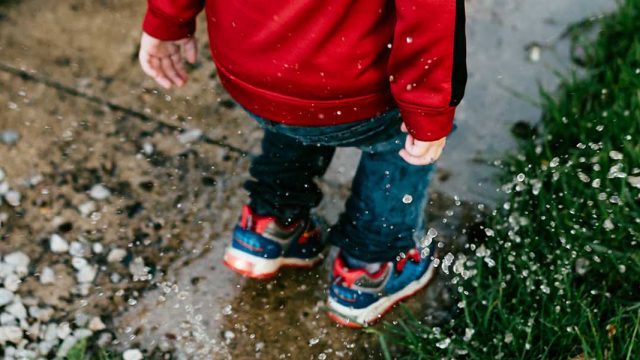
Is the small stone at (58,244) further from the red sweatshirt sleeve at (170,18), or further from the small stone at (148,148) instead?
the red sweatshirt sleeve at (170,18)

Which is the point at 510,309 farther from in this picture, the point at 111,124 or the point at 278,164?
the point at 111,124

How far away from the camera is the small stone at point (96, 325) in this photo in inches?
83.2

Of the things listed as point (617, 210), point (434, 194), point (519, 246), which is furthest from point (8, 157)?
point (617, 210)

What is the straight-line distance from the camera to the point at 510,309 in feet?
6.93

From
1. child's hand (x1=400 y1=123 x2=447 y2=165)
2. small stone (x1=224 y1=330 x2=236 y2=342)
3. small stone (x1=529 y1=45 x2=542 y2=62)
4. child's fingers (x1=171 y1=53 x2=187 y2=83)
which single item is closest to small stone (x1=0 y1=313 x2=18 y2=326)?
small stone (x1=224 y1=330 x2=236 y2=342)

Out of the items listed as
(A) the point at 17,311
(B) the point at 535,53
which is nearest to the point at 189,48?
(A) the point at 17,311

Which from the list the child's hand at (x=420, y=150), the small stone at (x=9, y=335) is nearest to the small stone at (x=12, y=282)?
the small stone at (x=9, y=335)

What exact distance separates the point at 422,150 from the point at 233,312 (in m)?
0.83

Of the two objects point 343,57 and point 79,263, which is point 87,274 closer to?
point 79,263

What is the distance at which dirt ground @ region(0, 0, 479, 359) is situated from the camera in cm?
214

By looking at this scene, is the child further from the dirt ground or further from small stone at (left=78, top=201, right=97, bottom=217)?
small stone at (left=78, top=201, right=97, bottom=217)

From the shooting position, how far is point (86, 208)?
7.66 ft

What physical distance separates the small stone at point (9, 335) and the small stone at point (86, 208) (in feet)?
1.28

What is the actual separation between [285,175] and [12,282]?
0.79 m
